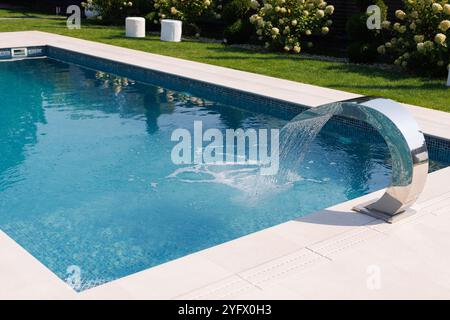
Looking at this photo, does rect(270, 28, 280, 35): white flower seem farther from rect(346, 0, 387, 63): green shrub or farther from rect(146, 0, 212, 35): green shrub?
rect(146, 0, 212, 35): green shrub

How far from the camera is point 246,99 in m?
11.7

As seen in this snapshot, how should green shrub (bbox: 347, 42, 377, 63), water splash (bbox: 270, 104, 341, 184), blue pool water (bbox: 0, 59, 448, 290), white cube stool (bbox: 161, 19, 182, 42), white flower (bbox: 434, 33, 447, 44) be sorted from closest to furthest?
1. blue pool water (bbox: 0, 59, 448, 290)
2. water splash (bbox: 270, 104, 341, 184)
3. white flower (bbox: 434, 33, 447, 44)
4. green shrub (bbox: 347, 42, 377, 63)
5. white cube stool (bbox: 161, 19, 182, 42)

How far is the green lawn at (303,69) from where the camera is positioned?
38.4 feet

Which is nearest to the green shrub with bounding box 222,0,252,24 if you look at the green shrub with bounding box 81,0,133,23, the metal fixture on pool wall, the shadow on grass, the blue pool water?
the shadow on grass

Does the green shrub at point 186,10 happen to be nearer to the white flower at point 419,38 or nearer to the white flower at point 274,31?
the white flower at point 274,31

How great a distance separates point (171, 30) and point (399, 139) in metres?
14.0

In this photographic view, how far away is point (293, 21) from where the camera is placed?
53.3 ft

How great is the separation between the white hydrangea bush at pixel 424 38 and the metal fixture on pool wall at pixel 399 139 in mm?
7823

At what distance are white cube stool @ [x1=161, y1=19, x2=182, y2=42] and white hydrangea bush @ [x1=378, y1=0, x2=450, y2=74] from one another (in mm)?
6823

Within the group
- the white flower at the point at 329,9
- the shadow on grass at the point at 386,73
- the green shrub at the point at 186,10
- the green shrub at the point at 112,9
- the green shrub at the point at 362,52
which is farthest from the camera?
the green shrub at the point at 112,9

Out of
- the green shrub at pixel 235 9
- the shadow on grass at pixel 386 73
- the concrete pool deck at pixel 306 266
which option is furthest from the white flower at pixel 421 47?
the concrete pool deck at pixel 306 266

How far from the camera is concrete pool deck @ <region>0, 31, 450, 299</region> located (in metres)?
4.60

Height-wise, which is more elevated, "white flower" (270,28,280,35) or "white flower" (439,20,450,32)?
"white flower" (439,20,450,32)
